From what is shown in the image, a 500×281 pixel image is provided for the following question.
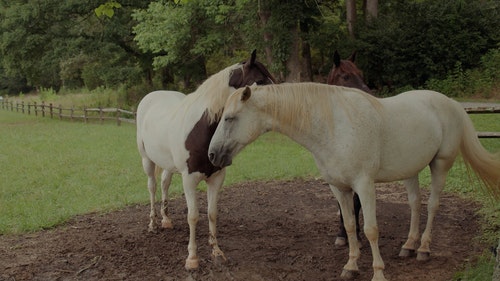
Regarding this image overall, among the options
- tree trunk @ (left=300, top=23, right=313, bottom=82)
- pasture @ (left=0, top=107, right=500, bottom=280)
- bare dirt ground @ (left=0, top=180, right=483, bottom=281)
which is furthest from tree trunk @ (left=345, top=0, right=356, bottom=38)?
bare dirt ground @ (left=0, top=180, right=483, bottom=281)

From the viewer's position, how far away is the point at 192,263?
410cm

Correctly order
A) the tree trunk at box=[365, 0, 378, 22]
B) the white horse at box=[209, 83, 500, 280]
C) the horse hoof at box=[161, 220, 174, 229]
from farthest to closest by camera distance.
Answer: the tree trunk at box=[365, 0, 378, 22] → the horse hoof at box=[161, 220, 174, 229] → the white horse at box=[209, 83, 500, 280]

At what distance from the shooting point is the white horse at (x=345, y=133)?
3.39m

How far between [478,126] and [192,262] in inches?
396

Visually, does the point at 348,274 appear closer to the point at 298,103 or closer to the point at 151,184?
the point at 298,103

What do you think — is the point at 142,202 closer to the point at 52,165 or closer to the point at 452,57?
the point at 52,165

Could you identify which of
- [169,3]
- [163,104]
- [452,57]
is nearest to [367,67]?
[452,57]

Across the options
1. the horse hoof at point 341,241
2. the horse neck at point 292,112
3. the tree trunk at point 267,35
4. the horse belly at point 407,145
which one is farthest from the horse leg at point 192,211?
the tree trunk at point 267,35

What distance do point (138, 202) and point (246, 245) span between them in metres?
2.61

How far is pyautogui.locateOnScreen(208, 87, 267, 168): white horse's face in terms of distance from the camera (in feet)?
→ 11.0

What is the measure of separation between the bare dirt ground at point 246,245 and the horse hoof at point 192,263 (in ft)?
0.20

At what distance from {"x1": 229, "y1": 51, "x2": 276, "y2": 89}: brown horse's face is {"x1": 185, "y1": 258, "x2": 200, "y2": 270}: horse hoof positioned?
1699 mm

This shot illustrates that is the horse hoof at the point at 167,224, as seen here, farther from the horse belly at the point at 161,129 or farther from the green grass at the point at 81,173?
the green grass at the point at 81,173

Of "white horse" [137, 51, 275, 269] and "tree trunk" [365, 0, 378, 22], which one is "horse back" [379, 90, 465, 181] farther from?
"tree trunk" [365, 0, 378, 22]
